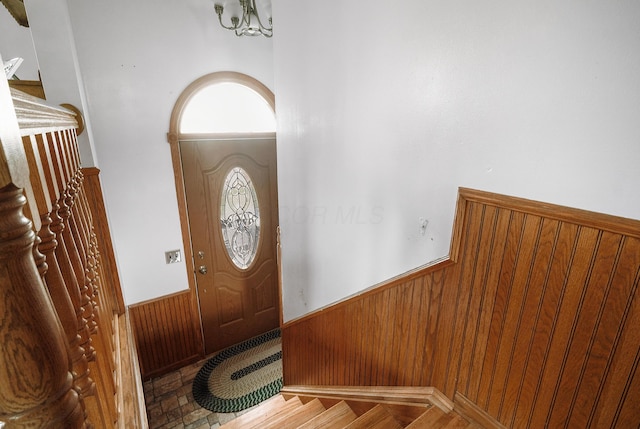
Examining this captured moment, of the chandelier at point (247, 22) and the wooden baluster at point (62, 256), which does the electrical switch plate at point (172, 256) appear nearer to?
the chandelier at point (247, 22)

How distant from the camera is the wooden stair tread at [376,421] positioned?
164 centimetres

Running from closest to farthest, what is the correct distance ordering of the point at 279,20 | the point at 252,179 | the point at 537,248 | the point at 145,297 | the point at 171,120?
the point at 537,248
the point at 279,20
the point at 171,120
the point at 145,297
the point at 252,179

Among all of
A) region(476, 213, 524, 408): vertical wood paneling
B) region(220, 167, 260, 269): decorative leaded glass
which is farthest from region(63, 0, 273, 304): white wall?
region(476, 213, 524, 408): vertical wood paneling

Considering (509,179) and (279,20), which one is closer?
(509,179)

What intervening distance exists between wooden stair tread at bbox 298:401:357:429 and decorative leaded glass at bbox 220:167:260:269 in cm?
181

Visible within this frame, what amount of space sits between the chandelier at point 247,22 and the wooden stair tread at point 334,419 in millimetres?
2939

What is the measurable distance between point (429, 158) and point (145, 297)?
9.02ft

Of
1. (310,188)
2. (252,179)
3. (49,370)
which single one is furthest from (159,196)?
(49,370)

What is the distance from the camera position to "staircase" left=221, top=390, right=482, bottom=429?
59.1 inches

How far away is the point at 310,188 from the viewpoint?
229cm

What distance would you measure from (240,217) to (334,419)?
2.04 m

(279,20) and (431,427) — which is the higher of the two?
(279,20)

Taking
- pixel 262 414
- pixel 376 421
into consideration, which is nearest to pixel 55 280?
pixel 376 421

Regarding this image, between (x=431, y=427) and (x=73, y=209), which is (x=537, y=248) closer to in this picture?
(x=431, y=427)
